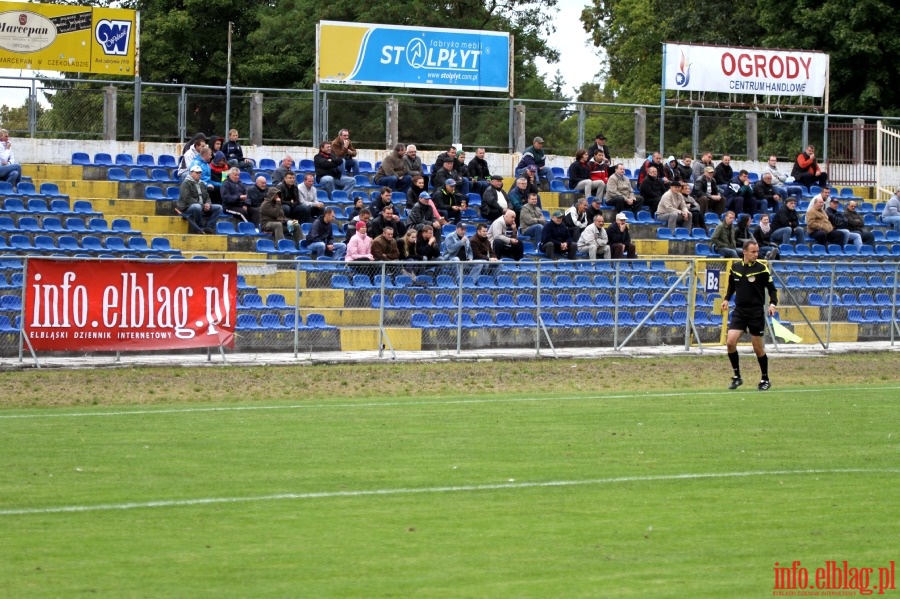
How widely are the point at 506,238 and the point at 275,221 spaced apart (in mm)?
4552

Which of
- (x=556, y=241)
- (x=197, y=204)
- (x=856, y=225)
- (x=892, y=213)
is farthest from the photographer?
(x=892, y=213)

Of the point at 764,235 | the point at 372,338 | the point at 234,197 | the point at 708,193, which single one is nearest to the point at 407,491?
the point at 372,338

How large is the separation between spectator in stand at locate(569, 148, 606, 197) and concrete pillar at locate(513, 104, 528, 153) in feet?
8.75

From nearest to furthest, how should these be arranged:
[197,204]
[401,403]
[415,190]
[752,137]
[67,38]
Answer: [401,403]
[197,204]
[415,190]
[67,38]
[752,137]

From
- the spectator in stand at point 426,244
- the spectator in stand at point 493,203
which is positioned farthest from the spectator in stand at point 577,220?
the spectator in stand at point 426,244

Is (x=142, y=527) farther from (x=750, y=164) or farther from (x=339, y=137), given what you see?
(x=750, y=164)

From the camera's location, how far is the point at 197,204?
25.1 metres

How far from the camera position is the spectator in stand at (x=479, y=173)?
29062 millimetres

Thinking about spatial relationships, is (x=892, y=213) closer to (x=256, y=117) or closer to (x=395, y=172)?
(x=395, y=172)

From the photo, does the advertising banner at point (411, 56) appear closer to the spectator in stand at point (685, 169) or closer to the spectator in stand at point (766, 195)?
the spectator in stand at point (685, 169)

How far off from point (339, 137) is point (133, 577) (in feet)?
70.4

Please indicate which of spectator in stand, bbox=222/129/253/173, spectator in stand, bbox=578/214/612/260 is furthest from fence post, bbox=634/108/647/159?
spectator in stand, bbox=222/129/253/173

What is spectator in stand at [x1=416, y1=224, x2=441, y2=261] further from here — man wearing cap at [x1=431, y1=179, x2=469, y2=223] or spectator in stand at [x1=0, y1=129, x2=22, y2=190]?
spectator in stand at [x1=0, y1=129, x2=22, y2=190]

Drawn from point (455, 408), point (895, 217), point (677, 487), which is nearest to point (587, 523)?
point (677, 487)
